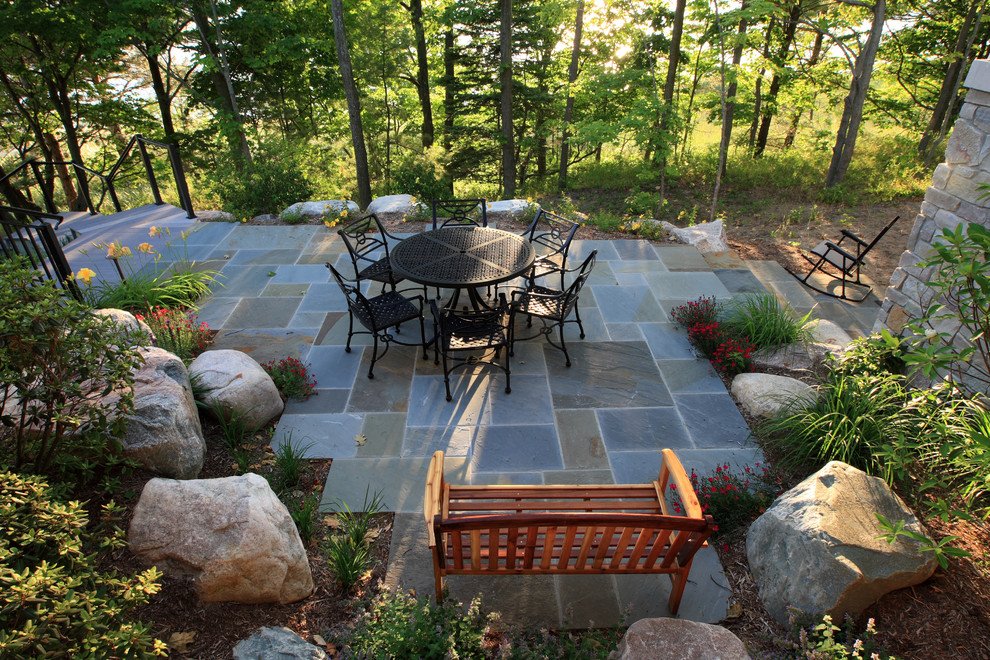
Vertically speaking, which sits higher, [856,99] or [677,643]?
[856,99]

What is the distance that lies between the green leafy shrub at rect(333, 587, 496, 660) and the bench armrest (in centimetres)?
98

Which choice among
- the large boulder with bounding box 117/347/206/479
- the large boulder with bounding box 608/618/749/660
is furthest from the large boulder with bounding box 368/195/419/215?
→ the large boulder with bounding box 608/618/749/660

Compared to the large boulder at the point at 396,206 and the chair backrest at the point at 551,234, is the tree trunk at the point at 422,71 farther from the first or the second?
the chair backrest at the point at 551,234

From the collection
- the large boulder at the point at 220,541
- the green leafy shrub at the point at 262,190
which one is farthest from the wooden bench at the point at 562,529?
the green leafy shrub at the point at 262,190

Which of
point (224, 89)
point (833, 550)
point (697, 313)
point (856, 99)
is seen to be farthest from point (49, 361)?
point (224, 89)

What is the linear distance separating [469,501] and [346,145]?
16.3 meters

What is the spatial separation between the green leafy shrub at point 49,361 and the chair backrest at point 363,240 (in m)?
2.40

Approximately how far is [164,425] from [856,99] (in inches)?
447

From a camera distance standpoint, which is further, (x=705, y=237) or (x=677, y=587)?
(x=705, y=237)

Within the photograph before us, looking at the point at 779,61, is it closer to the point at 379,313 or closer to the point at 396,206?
the point at 396,206

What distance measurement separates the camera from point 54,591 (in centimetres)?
163

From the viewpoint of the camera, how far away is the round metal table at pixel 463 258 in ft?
13.6

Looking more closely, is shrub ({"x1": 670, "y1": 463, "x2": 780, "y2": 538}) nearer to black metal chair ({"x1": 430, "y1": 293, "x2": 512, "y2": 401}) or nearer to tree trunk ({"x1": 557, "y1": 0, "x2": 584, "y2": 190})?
black metal chair ({"x1": 430, "y1": 293, "x2": 512, "y2": 401})

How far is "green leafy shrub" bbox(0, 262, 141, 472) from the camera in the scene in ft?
7.19
